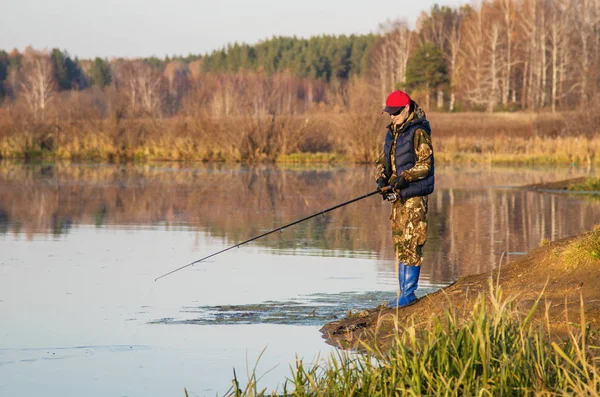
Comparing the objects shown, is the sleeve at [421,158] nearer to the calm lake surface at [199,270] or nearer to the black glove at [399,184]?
the black glove at [399,184]

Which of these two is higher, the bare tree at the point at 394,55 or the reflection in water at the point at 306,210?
the bare tree at the point at 394,55

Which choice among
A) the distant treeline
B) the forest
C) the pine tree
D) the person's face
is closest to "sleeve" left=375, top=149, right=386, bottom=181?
the person's face

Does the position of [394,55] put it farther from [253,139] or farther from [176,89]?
[253,139]

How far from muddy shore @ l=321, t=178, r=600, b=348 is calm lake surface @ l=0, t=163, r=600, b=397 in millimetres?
390

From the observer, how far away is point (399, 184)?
8.88 meters

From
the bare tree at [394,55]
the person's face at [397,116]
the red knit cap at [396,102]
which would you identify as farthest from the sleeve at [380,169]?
the bare tree at [394,55]

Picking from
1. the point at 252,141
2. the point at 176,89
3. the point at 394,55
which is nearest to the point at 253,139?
the point at 252,141

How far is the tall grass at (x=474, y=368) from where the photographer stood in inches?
205

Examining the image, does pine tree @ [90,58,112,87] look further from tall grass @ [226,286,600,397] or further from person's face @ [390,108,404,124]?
tall grass @ [226,286,600,397]

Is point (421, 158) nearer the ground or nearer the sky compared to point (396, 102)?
nearer the ground

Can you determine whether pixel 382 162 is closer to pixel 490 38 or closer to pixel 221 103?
pixel 221 103

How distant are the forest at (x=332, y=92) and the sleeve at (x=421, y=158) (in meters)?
29.9

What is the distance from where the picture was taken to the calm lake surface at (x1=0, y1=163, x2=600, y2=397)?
25.0 feet

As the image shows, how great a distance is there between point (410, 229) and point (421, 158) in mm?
597
